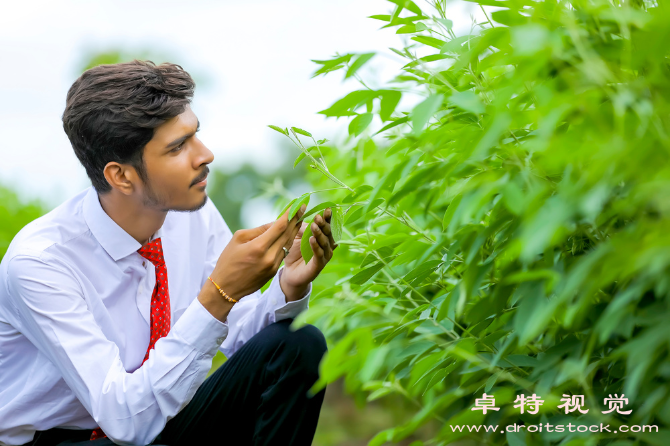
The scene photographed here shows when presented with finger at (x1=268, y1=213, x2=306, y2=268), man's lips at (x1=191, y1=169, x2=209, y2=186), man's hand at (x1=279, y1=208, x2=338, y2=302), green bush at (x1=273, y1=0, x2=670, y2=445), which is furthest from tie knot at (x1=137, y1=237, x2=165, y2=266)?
green bush at (x1=273, y1=0, x2=670, y2=445)

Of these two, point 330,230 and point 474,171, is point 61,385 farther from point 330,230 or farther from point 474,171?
point 474,171

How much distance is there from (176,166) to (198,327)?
0.48m

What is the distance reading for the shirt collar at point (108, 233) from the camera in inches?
70.0

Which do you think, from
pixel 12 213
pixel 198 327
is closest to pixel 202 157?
pixel 198 327

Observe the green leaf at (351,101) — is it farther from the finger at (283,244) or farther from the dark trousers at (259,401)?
the dark trousers at (259,401)

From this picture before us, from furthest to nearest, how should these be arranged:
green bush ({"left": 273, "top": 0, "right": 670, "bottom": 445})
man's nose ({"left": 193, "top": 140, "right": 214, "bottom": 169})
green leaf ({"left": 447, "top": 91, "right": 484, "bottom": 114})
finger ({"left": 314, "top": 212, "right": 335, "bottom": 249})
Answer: man's nose ({"left": 193, "top": 140, "right": 214, "bottom": 169}), finger ({"left": 314, "top": 212, "right": 335, "bottom": 249}), green leaf ({"left": 447, "top": 91, "right": 484, "bottom": 114}), green bush ({"left": 273, "top": 0, "right": 670, "bottom": 445})

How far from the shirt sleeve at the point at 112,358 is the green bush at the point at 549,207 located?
1.66 feet

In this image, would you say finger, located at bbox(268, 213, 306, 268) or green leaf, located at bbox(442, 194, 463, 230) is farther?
finger, located at bbox(268, 213, 306, 268)

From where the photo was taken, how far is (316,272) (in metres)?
1.68

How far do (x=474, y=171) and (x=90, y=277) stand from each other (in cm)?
123

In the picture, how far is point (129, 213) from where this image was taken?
6.04ft

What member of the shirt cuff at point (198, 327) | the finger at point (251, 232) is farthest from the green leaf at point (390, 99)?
the shirt cuff at point (198, 327)

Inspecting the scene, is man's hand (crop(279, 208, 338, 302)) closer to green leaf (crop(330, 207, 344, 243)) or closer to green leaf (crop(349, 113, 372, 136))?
green leaf (crop(330, 207, 344, 243))

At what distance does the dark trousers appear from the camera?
5.62 feet
